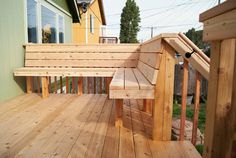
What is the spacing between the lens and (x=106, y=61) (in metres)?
4.40

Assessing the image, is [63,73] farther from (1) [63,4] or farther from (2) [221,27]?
(1) [63,4]

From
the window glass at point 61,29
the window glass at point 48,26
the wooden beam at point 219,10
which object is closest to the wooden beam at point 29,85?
the window glass at point 48,26

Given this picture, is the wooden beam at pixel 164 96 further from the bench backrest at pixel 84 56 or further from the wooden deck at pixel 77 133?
the bench backrest at pixel 84 56

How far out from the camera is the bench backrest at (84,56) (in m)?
4.37

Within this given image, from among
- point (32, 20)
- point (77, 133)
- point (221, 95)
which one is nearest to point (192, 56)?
point (221, 95)

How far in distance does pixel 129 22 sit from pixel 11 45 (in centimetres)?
2026

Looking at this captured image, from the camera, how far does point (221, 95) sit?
1068 millimetres

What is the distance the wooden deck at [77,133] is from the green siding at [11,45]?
34 cm

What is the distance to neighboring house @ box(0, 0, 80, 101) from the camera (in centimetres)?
358

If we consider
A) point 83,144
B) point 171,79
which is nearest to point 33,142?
point 83,144

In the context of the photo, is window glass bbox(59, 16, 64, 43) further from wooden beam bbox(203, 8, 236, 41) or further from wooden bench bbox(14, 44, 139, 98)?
wooden beam bbox(203, 8, 236, 41)

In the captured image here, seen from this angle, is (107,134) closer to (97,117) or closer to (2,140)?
(97,117)

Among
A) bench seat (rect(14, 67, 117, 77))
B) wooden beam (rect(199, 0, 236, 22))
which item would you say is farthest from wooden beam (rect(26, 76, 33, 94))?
wooden beam (rect(199, 0, 236, 22))

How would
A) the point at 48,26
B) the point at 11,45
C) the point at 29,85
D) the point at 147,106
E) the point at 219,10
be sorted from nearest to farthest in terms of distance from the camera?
the point at 219,10
the point at 147,106
the point at 11,45
the point at 29,85
the point at 48,26
